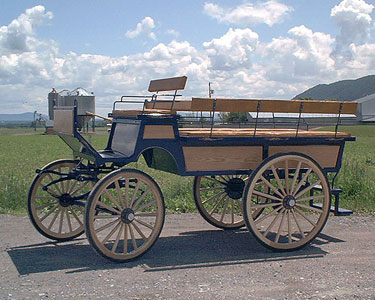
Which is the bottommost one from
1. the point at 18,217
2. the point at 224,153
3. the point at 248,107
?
the point at 18,217

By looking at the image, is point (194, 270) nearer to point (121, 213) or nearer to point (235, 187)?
point (121, 213)

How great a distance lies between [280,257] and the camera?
6.64m

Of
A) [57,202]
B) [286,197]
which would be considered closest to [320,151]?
[286,197]

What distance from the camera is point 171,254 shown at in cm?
671

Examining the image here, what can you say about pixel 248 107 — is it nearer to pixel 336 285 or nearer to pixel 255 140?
pixel 255 140

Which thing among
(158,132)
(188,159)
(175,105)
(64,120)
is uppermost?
(175,105)

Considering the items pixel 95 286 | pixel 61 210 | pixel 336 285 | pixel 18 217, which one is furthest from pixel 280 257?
pixel 18 217

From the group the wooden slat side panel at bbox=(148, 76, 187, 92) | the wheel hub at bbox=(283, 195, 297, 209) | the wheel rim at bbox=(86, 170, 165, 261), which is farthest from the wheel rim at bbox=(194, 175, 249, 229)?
the wheel rim at bbox=(86, 170, 165, 261)

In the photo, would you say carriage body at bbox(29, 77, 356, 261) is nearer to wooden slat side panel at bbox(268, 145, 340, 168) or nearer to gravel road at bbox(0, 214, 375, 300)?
wooden slat side panel at bbox(268, 145, 340, 168)

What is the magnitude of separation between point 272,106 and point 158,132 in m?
1.49

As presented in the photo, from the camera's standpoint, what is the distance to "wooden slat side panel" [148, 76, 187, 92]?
6.70 meters

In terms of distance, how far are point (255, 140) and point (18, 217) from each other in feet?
13.8

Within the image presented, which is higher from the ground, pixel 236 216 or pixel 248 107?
pixel 248 107

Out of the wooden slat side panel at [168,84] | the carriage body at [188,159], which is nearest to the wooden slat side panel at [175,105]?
the carriage body at [188,159]
